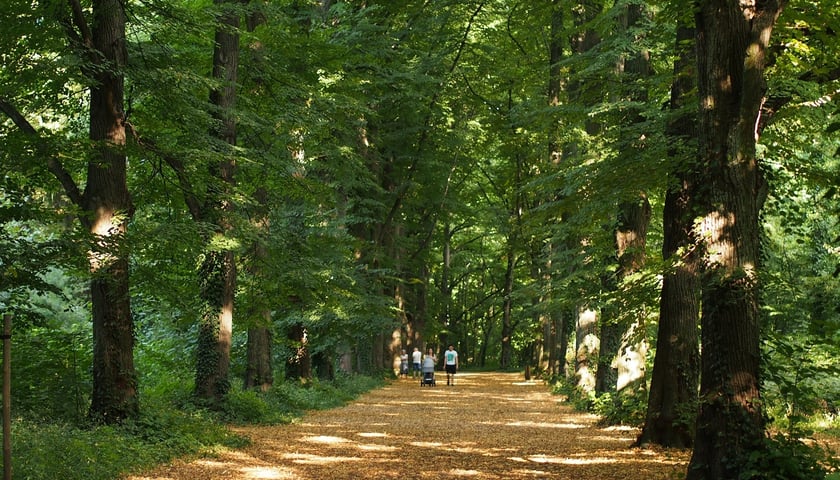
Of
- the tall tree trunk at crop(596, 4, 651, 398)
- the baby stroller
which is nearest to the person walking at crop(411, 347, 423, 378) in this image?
the baby stroller

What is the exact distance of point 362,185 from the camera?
75.7 feet

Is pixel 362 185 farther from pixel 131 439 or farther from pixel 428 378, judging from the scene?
pixel 131 439

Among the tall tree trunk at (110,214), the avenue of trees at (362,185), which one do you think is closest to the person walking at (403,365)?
the avenue of trees at (362,185)

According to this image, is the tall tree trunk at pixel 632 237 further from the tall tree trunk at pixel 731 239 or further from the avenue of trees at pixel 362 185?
the tall tree trunk at pixel 731 239

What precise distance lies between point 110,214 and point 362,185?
12.3 m

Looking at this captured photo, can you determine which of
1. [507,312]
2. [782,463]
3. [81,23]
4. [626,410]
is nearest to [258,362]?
[626,410]

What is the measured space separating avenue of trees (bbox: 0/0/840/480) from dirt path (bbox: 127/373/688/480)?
3.31ft

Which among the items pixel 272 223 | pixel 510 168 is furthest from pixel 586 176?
pixel 510 168

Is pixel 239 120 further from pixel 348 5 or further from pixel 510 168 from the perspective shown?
pixel 510 168

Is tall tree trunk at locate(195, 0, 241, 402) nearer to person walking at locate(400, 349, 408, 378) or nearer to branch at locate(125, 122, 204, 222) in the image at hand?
branch at locate(125, 122, 204, 222)

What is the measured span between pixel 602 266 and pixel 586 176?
610 cm

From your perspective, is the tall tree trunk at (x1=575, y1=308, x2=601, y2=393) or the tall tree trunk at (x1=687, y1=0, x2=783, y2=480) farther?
the tall tree trunk at (x1=575, y1=308, x2=601, y2=393)

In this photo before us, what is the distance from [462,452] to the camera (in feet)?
39.8

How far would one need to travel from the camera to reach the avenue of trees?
7797 mm
